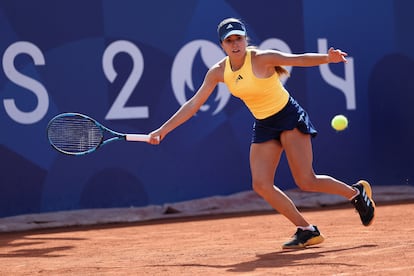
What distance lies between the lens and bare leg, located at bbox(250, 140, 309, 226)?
5316mm

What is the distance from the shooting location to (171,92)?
27.5ft

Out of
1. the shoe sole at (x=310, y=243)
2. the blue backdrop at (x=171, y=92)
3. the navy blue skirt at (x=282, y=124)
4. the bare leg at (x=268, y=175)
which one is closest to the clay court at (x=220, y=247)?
the shoe sole at (x=310, y=243)

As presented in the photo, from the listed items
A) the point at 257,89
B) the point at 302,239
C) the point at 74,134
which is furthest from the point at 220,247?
the point at 74,134

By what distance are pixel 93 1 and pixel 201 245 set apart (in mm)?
3127

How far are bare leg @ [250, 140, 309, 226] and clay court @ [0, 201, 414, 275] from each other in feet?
0.84

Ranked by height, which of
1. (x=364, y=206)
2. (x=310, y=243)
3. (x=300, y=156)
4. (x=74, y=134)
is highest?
(x=74, y=134)

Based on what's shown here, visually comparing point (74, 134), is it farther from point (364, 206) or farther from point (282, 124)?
point (364, 206)

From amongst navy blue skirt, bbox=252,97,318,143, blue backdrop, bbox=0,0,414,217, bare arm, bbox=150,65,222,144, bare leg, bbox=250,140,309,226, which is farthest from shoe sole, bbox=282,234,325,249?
blue backdrop, bbox=0,0,414,217

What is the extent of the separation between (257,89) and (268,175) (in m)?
0.53

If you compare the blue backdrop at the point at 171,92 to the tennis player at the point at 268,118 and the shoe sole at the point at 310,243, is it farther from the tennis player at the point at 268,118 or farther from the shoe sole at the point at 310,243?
the shoe sole at the point at 310,243

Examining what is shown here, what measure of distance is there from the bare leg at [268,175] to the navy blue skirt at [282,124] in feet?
0.16

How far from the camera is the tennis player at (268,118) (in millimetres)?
5184

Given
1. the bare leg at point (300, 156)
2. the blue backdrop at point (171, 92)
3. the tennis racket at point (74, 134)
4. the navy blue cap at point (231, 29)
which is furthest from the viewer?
the blue backdrop at point (171, 92)

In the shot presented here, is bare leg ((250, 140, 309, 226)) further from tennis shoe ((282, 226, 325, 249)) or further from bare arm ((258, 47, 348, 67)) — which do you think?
bare arm ((258, 47, 348, 67))
